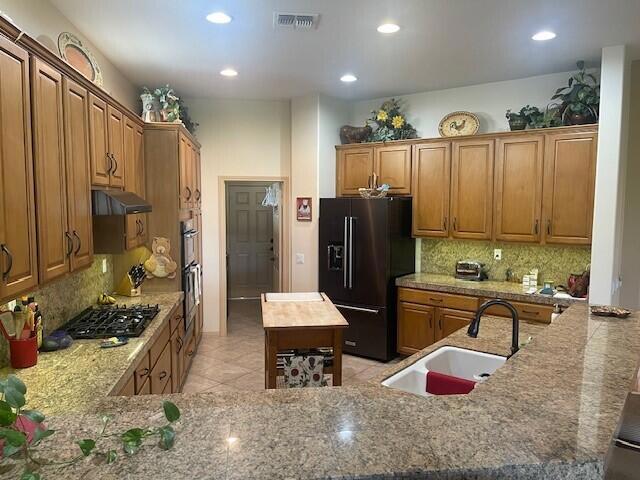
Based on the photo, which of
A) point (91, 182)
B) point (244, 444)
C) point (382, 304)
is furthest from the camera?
Answer: point (382, 304)

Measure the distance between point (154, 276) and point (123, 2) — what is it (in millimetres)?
2251

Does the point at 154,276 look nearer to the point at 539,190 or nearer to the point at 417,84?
the point at 417,84

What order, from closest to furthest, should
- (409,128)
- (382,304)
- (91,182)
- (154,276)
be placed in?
(91,182)
(154,276)
(382,304)
(409,128)

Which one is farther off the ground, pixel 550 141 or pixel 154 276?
pixel 550 141

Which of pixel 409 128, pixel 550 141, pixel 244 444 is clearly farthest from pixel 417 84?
pixel 244 444

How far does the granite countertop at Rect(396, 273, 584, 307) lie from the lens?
4.28m

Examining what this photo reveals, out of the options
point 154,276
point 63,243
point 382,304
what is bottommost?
point 382,304

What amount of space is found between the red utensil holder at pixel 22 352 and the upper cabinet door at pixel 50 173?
1.24 ft

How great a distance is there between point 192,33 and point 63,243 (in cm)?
194

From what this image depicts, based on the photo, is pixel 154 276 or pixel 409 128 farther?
pixel 409 128

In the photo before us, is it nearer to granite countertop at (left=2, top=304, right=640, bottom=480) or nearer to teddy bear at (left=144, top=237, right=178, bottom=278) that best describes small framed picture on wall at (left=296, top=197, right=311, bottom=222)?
teddy bear at (left=144, top=237, right=178, bottom=278)

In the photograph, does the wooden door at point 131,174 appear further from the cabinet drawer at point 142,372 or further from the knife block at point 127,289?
the cabinet drawer at point 142,372

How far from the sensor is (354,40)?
370 cm

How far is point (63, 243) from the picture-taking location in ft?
7.98
